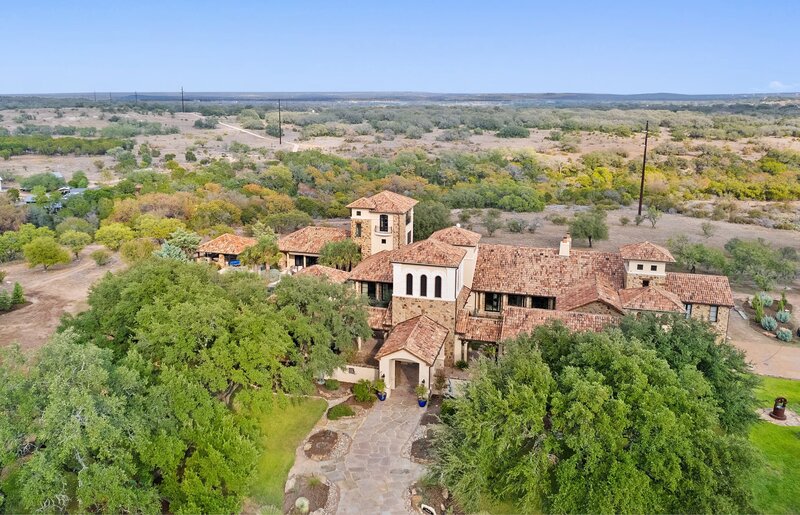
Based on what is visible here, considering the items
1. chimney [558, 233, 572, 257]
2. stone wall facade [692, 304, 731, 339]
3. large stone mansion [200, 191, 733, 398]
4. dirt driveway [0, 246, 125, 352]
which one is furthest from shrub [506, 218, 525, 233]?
dirt driveway [0, 246, 125, 352]

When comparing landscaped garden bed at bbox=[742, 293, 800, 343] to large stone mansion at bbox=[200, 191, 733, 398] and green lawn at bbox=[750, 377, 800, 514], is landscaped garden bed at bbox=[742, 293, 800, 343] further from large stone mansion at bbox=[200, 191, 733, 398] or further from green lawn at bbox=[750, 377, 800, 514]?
green lawn at bbox=[750, 377, 800, 514]

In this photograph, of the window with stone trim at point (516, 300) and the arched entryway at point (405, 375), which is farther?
the window with stone trim at point (516, 300)

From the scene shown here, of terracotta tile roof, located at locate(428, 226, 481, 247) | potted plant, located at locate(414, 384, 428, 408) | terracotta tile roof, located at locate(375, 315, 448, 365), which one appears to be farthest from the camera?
terracotta tile roof, located at locate(428, 226, 481, 247)

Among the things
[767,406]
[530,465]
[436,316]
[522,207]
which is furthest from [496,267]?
[522,207]

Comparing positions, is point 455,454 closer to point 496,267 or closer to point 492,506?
point 492,506

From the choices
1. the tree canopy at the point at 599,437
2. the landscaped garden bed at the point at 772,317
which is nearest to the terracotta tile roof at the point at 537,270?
Answer: the landscaped garden bed at the point at 772,317

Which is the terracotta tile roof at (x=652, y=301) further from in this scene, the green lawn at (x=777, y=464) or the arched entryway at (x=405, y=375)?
the arched entryway at (x=405, y=375)
